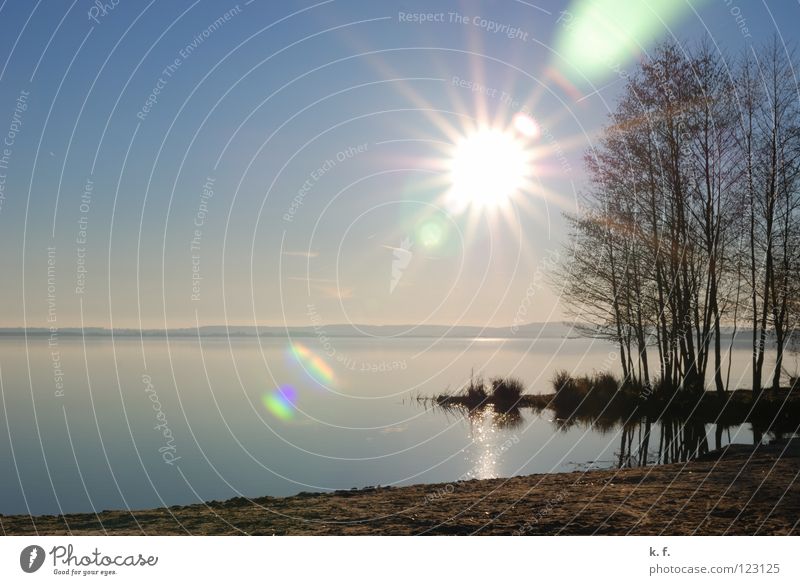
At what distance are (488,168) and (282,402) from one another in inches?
612

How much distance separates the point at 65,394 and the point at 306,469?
636 inches

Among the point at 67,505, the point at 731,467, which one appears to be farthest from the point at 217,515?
the point at 731,467

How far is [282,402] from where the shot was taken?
25656 mm

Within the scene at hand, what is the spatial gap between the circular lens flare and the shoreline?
505 cm

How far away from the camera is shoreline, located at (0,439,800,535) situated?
25.5 ft

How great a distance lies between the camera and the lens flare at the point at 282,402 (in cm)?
2323

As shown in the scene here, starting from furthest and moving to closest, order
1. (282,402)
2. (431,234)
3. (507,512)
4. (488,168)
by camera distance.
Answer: (282,402) < (431,234) < (488,168) < (507,512)

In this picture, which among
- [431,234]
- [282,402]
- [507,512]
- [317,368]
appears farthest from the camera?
[317,368]

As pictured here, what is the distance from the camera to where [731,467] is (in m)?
10.9

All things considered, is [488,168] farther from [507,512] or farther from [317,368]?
[317,368]

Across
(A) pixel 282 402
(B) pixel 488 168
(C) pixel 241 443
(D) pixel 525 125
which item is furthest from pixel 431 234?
(A) pixel 282 402

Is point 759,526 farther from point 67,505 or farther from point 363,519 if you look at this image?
point 67,505

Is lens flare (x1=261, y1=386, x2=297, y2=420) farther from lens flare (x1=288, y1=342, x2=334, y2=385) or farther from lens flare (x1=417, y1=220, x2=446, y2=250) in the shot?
lens flare (x1=417, y1=220, x2=446, y2=250)
